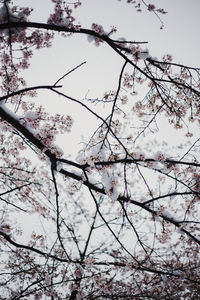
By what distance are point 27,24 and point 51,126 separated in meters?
1.64

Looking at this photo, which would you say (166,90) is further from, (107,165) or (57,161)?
(57,161)

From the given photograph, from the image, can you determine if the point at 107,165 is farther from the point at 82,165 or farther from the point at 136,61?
the point at 136,61

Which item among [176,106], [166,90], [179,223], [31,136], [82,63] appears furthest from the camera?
[176,106]

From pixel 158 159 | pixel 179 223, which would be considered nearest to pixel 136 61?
pixel 158 159

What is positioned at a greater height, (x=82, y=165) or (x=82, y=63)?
(x=82, y=63)

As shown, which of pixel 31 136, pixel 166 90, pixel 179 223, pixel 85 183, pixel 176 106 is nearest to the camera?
pixel 31 136

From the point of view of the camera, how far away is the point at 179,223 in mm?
3467

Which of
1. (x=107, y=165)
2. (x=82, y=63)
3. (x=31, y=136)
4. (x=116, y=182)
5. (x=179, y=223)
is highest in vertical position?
(x=82, y=63)

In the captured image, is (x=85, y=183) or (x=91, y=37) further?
(x=91, y=37)

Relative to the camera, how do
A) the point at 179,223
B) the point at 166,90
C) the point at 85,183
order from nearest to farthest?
the point at 85,183 → the point at 179,223 → the point at 166,90

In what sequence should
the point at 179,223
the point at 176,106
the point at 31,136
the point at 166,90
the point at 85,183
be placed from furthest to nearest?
the point at 176,106, the point at 166,90, the point at 179,223, the point at 85,183, the point at 31,136

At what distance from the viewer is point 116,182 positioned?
10.6 ft

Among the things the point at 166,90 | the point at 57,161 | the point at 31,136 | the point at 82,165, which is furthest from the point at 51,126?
the point at 166,90

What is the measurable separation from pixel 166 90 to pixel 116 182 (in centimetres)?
217
